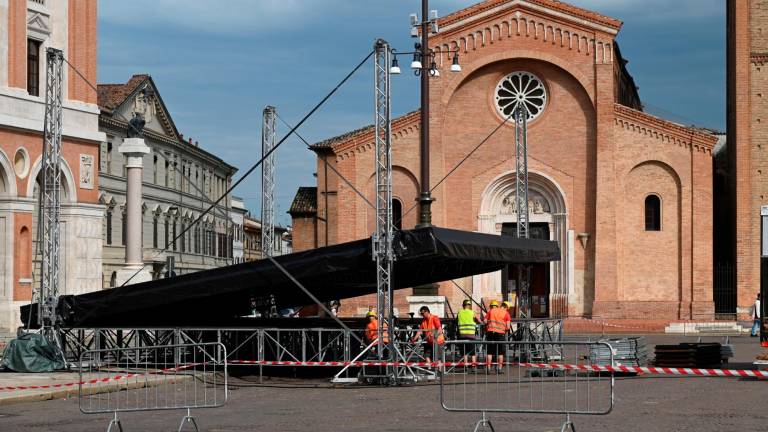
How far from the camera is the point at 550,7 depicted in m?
46.9

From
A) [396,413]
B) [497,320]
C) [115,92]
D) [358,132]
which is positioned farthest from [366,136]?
[396,413]

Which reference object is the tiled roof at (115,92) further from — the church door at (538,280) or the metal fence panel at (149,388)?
the metal fence panel at (149,388)

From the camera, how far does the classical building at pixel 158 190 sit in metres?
56.5

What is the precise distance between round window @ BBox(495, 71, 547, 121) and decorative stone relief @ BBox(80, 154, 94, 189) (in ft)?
57.1

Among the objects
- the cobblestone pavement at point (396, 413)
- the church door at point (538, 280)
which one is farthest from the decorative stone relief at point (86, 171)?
the cobblestone pavement at point (396, 413)

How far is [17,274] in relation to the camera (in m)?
34.1

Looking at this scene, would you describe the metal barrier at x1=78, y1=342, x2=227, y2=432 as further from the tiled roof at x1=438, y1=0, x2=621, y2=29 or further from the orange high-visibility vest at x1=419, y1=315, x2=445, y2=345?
the tiled roof at x1=438, y1=0, x2=621, y2=29

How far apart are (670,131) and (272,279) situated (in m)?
→ 27.5

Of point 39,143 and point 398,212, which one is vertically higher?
point 39,143

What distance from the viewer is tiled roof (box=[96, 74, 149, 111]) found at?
193 ft

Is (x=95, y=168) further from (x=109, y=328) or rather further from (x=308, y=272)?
(x=308, y=272)

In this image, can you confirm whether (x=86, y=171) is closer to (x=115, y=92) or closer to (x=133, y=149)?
(x=133, y=149)

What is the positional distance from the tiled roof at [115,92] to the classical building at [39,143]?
21.2 meters

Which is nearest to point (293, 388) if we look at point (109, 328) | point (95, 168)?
point (109, 328)
